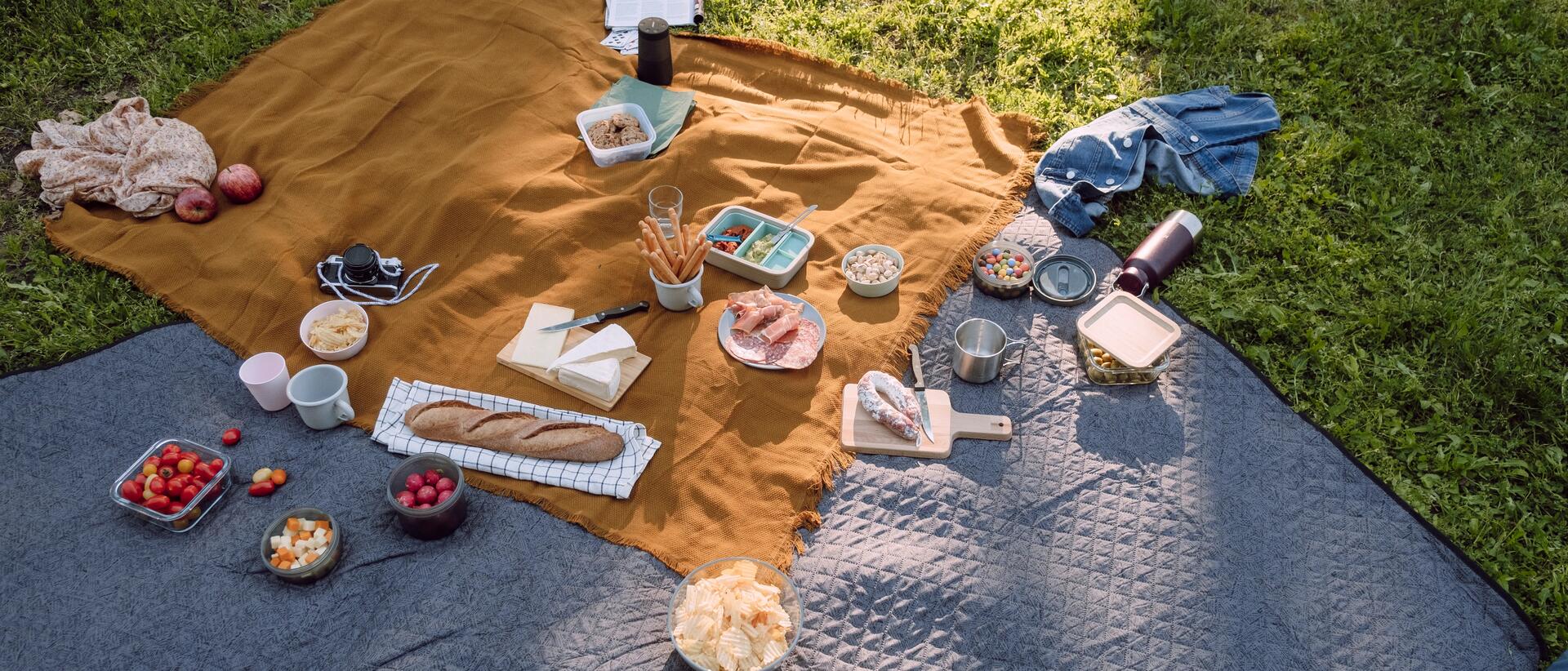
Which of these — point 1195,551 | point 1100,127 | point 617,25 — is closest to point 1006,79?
point 1100,127

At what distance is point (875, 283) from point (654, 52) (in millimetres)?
2392

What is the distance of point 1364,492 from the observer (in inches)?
163

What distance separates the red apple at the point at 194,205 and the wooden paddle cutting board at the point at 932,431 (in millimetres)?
3765

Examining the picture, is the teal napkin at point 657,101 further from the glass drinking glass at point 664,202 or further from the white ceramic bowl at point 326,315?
the white ceramic bowl at point 326,315

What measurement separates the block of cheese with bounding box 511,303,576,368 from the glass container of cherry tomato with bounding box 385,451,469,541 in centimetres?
73

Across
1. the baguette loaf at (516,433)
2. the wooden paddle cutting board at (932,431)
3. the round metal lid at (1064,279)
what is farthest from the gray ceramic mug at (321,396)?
the round metal lid at (1064,279)

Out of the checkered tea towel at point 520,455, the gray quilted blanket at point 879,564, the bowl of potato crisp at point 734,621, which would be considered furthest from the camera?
the checkered tea towel at point 520,455

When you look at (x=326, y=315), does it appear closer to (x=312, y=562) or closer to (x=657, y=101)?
(x=312, y=562)

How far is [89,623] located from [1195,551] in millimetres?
4420

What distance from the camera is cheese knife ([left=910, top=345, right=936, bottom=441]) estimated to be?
169 inches

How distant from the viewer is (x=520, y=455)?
164 inches

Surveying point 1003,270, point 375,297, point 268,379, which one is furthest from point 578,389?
point 1003,270

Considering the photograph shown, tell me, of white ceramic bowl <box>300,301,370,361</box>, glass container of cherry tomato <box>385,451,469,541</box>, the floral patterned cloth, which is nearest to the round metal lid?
glass container of cherry tomato <box>385,451,469,541</box>

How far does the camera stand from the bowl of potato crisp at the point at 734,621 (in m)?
3.39
